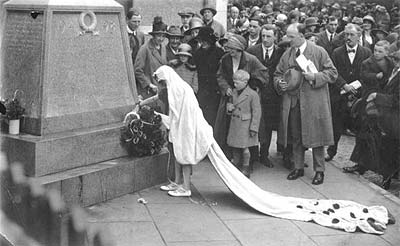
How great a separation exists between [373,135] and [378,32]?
4.60 m

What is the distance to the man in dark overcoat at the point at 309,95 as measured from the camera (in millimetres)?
8852

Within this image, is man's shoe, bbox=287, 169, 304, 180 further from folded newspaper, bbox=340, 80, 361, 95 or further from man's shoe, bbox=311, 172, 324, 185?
folded newspaper, bbox=340, 80, 361, 95

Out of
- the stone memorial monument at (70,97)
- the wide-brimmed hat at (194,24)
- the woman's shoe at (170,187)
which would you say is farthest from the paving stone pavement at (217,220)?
the wide-brimmed hat at (194,24)

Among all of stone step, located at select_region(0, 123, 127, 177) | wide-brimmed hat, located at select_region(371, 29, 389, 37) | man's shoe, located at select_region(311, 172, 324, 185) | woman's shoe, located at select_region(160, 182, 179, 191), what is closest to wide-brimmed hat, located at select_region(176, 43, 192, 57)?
stone step, located at select_region(0, 123, 127, 177)

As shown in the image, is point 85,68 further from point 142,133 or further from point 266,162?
point 266,162

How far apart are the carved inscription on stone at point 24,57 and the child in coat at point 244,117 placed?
2.59 m

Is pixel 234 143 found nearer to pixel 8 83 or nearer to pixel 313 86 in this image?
pixel 313 86

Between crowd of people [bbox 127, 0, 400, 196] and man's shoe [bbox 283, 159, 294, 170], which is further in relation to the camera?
man's shoe [bbox 283, 159, 294, 170]

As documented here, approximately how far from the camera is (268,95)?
9820mm

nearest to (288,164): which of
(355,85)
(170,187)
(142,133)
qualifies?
(355,85)

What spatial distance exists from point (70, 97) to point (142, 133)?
972 millimetres

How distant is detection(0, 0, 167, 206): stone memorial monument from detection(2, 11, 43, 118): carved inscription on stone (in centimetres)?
1

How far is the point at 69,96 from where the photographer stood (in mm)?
7938

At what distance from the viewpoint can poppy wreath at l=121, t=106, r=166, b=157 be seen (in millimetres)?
8266
